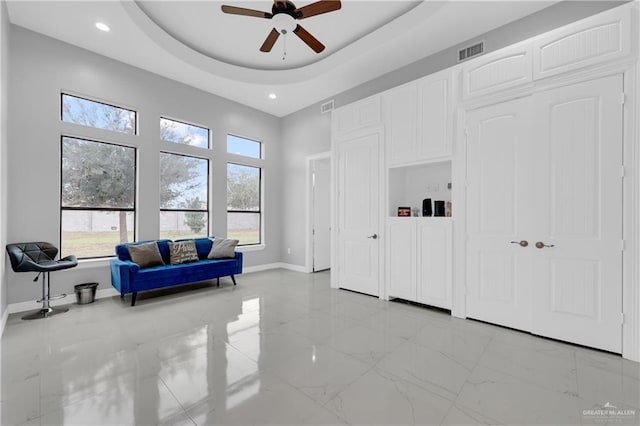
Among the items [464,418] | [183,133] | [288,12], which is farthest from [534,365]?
[183,133]

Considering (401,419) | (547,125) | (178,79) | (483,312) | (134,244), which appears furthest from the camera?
(178,79)

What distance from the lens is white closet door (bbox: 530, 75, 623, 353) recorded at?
2.61 metres

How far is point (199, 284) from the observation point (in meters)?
5.28

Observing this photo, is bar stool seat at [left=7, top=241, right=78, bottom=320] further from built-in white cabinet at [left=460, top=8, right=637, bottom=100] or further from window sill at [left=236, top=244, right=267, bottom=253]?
built-in white cabinet at [left=460, top=8, right=637, bottom=100]

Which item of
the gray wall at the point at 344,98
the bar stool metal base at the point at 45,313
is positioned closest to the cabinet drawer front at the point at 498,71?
the gray wall at the point at 344,98

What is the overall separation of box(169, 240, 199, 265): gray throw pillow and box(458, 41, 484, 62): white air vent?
17.2 feet

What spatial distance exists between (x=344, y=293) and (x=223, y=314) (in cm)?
195

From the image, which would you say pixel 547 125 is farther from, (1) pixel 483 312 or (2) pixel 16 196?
(2) pixel 16 196

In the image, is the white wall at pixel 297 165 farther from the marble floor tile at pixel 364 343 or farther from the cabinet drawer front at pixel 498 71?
the marble floor tile at pixel 364 343

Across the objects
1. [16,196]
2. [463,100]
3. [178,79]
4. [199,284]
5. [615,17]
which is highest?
[178,79]

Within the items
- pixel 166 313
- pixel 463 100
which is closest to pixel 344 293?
pixel 166 313

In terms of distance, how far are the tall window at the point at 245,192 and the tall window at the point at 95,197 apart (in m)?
1.87

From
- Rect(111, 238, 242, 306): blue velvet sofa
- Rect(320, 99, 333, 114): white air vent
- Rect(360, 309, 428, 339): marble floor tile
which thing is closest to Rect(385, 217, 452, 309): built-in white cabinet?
Rect(360, 309, 428, 339): marble floor tile

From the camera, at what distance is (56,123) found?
4016 mm
